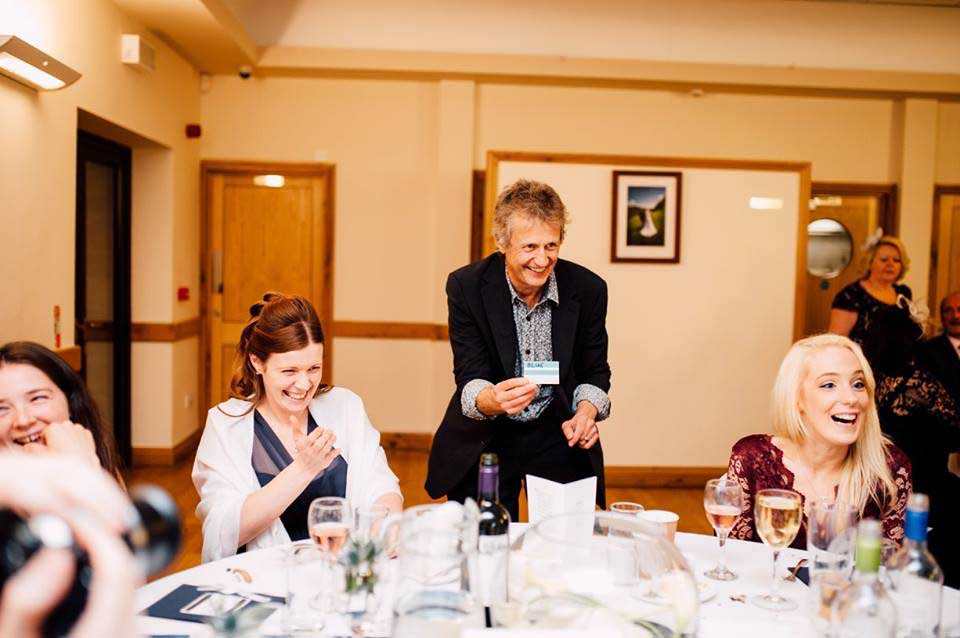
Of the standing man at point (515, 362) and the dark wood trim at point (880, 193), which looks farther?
the dark wood trim at point (880, 193)

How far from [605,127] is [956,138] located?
110 inches

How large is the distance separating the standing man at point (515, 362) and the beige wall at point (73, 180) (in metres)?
2.27

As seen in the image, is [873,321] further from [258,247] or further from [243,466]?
[258,247]

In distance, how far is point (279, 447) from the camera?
7.07ft

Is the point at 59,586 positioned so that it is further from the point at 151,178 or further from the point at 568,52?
the point at 568,52

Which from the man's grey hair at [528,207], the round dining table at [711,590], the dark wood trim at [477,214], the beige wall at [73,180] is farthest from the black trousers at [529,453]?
the dark wood trim at [477,214]

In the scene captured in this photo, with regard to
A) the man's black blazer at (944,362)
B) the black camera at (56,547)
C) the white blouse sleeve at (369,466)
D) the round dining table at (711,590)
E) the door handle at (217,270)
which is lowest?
the round dining table at (711,590)

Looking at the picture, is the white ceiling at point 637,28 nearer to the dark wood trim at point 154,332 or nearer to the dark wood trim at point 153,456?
the dark wood trim at point 154,332

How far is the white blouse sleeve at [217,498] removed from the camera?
1.90 m

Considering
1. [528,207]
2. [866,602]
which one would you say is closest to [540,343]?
[528,207]

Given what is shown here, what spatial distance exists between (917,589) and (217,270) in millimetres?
5808

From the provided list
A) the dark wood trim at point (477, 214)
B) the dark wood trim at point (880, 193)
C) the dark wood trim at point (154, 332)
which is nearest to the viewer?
the dark wood trim at point (154, 332)

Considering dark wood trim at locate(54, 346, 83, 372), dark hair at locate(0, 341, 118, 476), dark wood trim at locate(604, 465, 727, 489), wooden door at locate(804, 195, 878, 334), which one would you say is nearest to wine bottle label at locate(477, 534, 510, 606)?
dark hair at locate(0, 341, 118, 476)

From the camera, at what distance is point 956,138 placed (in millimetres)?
6312
